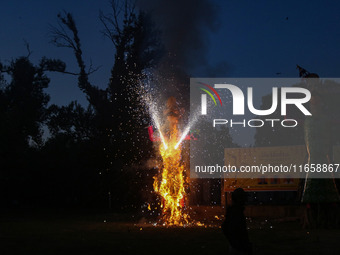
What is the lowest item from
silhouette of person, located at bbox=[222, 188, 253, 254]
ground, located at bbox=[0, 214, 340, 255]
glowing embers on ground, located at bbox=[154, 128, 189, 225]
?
ground, located at bbox=[0, 214, 340, 255]

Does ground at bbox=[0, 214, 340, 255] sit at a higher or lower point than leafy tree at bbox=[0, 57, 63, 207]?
lower

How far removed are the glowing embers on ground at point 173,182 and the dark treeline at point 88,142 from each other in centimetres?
1190

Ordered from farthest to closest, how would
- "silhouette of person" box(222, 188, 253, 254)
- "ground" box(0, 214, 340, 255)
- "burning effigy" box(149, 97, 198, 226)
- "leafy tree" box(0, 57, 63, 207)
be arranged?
"leafy tree" box(0, 57, 63, 207)
"burning effigy" box(149, 97, 198, 226)
"ground" box(0, 214, 340, 255)
"silhouette of person" box(222, 188, 253, 254)

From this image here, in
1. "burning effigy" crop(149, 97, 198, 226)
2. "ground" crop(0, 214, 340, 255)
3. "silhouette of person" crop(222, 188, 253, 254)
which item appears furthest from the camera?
"burning effigy" crop(149, 97, 198, 226)

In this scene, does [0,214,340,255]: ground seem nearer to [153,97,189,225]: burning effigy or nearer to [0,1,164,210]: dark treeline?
[153,97,189,225]: burning effigy

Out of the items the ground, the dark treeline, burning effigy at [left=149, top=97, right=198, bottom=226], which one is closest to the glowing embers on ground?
burning effigy at [left=149, top=97, right=198, bottom=226]

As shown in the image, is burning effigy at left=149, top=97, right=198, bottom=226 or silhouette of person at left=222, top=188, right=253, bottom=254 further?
burning effigy at left=149, top=97, right=198, bottom=226

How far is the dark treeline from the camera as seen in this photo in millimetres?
34094

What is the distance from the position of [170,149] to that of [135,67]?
57.1 feet

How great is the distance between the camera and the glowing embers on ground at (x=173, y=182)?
67.3ft

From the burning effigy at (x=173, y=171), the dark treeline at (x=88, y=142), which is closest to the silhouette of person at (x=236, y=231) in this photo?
the burning effigy at (x=173, y=171)

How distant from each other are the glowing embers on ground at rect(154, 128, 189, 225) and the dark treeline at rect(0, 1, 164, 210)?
1190 centimetres

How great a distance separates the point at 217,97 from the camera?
28906 millimetres

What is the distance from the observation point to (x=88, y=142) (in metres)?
37.7
